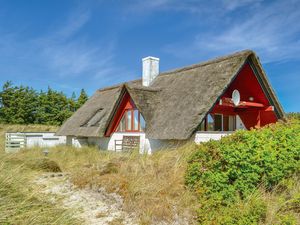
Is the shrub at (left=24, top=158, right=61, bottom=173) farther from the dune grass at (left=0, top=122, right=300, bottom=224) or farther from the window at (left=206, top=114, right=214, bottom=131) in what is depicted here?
the window at (left=206, top=114, right=214, bottom=131)

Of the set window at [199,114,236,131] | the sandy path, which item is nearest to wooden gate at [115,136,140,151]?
window at [199,114,236,131]

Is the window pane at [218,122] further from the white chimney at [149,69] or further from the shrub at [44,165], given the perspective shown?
the shrub at [44,165]

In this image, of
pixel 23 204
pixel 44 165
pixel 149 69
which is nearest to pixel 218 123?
pixel 149 69

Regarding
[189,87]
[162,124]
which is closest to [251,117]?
[189,87]

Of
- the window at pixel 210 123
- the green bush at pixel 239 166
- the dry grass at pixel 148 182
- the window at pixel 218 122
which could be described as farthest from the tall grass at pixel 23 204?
the window at pixel 218 122

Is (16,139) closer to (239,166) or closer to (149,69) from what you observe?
(149,69)

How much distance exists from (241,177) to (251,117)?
41.4 ft

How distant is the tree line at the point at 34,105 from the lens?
41062 millimetres

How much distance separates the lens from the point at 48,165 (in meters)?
10.2

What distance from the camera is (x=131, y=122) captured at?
651 inches

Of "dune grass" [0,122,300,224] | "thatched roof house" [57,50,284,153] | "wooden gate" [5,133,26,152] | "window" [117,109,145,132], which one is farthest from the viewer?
"wooden gate" [5,133,26,152]

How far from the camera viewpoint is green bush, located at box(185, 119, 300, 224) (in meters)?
6.38

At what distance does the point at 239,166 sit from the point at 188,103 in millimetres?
7622

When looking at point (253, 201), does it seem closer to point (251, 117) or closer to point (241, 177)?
point (241, 177)
